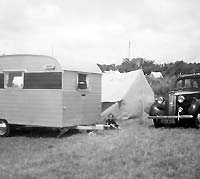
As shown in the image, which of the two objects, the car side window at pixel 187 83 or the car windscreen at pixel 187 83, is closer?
the car windscreen at pixel 187 83

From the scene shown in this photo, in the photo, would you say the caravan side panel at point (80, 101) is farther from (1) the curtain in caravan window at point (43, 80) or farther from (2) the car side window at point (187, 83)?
(2) the car side window at point (187, 83)

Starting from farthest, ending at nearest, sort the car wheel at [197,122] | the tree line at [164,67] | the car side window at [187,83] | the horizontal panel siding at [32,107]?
the tree line at [164,67]
the car side window at [187,83]
the car wheel at [197,122]
the horizontal panel siding at [32,107]

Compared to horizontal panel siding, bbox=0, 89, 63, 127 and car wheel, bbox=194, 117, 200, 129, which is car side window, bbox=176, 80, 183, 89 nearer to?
car wheel, bbox=194, 117, 200, 129

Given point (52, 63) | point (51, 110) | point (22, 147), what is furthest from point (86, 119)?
point (22, 147)

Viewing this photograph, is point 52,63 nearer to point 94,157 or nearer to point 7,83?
point 7,83

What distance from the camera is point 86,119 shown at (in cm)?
1277

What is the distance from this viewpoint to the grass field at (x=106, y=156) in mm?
6879

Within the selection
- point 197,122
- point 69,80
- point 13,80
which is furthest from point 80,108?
point 197,122

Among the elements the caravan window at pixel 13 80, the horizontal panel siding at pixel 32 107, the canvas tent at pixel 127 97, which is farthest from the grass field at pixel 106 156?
the canvas tent at pixel 127 97

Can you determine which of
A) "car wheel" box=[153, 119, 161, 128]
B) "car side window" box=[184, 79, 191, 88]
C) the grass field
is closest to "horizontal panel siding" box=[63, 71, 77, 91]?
the grass field

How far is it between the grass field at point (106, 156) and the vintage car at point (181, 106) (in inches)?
38.2

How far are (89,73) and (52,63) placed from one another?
1684 millimetres

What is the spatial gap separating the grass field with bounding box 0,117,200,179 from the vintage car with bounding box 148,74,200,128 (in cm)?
97

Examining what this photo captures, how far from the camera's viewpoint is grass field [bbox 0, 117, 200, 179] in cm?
688
